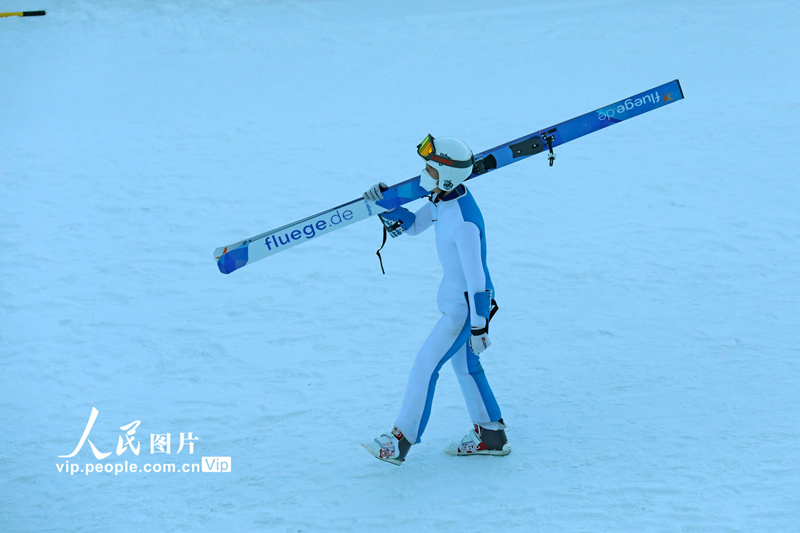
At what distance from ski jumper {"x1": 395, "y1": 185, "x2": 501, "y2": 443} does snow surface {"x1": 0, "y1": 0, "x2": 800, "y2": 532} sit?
1.21ft

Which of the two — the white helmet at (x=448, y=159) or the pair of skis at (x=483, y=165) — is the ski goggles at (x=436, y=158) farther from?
the pair of skis at (x=483, y=165)

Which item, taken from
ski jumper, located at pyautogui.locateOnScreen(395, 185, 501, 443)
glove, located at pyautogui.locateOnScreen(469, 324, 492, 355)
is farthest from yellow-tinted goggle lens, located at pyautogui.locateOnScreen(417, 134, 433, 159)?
glove, located at pyautogui.locateOnScreen(469, 324, 492, 355)

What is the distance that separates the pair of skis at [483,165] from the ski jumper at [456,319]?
25cm

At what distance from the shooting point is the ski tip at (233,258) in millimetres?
5578

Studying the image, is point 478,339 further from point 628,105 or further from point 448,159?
point 628,105

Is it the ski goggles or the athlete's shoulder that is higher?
the ski goggles

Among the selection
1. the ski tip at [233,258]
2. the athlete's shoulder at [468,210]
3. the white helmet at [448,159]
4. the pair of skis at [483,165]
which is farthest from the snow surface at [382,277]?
the white helmet at [448,159]

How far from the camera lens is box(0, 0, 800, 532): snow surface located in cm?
516

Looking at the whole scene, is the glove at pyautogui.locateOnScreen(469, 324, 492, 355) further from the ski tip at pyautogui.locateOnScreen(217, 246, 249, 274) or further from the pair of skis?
the ski tip at pyautogui.locateOnScreen(217, 246, 249, 274)

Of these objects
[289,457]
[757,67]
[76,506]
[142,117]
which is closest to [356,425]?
[289,457]

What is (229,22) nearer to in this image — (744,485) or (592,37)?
(592,37)

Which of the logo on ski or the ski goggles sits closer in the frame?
the ski goggles

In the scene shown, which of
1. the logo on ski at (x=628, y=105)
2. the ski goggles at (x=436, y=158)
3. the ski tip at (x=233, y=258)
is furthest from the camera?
the ski tip at (x=233, y=258)

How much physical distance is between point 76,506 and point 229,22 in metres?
12.1
